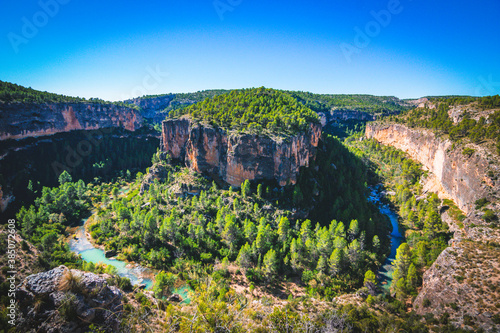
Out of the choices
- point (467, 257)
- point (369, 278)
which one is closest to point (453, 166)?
point (467, 257)

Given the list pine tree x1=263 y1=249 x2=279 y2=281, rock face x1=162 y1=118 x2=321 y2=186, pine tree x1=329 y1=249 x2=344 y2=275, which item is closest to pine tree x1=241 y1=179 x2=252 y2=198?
rock face x1=162 y1=118 x2=321 y2=186

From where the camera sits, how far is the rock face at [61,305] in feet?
46.5

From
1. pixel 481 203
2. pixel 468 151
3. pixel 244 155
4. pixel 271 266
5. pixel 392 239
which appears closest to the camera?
pixel 271 266

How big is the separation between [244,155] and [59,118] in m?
86.9

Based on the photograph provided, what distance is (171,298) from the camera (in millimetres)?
34656

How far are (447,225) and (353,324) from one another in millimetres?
A: 39097

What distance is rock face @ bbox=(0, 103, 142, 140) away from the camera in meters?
73.9

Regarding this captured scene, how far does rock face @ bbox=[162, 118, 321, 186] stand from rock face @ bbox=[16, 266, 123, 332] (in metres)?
43.2

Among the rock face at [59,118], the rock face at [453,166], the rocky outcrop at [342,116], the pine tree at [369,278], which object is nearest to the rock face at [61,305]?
the pine tree at [369,278]

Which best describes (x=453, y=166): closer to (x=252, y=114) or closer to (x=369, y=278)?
(x=369, y=278)

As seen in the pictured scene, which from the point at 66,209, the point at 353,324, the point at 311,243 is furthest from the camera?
the point at 66,209

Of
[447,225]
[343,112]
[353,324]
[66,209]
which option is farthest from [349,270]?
[343,112]

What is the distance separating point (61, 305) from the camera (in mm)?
14695

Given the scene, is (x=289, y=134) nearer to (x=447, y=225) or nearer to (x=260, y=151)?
(x=260, y=151)
